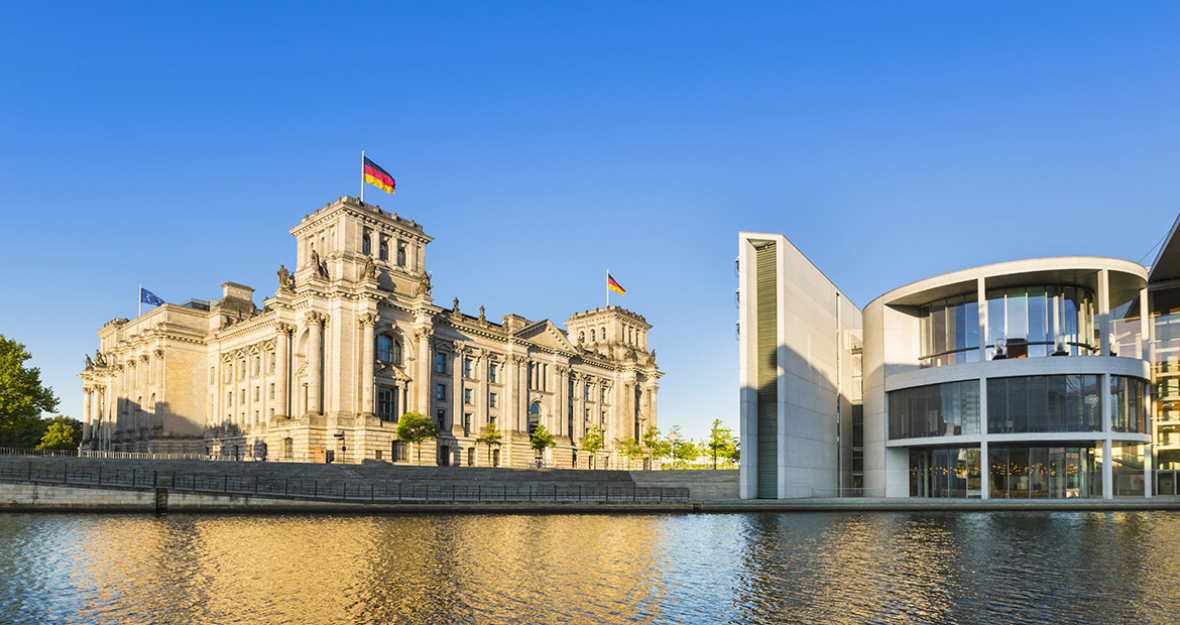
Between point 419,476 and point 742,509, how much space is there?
1110 inches

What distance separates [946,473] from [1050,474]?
20.3ft

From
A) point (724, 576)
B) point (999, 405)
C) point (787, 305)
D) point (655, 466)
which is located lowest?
point (655, 466)

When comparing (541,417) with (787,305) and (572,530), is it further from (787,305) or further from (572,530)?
(572,530)

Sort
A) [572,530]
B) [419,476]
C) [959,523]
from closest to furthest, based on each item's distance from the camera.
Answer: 1. [572,530]
2. [959,523]
3. [419,476]

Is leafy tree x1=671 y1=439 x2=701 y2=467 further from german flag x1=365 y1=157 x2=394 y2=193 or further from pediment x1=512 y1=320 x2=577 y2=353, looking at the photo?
german flag x1=365 y1=157 x2=394 y2=193

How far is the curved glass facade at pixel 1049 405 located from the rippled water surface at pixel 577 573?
17526 millimetres

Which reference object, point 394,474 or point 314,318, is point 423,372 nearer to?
point 314,318

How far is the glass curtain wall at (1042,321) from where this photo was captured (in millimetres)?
52969

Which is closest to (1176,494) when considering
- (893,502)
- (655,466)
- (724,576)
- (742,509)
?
(893,502)

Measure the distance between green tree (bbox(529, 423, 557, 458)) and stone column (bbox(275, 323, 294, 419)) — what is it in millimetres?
27106

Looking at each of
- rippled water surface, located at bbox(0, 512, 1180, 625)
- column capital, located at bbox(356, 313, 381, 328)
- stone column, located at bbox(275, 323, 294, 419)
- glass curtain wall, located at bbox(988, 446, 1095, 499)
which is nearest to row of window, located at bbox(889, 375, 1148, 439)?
glass curtain wall, located at bbox(988, 446, 1095, 499)

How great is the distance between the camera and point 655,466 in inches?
4712

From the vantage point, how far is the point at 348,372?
248ft

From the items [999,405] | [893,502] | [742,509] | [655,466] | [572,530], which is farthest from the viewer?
[655,466]
